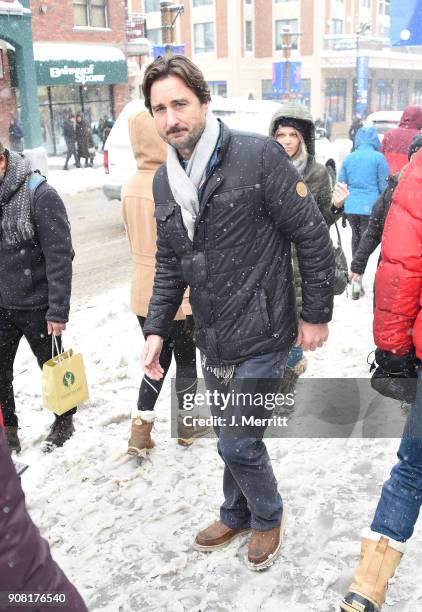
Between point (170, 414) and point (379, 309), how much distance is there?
239cm

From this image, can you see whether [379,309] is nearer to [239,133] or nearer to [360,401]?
[239,133]

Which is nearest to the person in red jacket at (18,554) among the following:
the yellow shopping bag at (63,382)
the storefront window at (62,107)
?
the yellow shopping bag at (63,382)

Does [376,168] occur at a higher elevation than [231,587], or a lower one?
higher

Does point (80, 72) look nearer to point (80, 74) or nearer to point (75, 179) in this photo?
A: point (80, 74)

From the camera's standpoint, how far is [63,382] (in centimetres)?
362

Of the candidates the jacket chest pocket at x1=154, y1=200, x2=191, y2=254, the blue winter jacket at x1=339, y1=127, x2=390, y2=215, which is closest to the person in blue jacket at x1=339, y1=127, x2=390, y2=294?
the blue winter jacket at x1=339, y1=127, x2=390, y2=215

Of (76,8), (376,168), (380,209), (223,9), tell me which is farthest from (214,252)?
(223,9)

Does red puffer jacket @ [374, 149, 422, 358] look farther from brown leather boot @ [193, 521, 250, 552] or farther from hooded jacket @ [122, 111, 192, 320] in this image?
hooded jacket @ [122, 111, 192, 320]

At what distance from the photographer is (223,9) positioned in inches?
2120

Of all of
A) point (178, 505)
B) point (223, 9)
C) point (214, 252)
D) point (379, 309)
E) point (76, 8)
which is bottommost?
point (178, 505)

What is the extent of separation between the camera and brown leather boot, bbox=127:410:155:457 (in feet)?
12.6

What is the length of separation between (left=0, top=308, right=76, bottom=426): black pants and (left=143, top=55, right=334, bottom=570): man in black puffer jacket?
114 cm

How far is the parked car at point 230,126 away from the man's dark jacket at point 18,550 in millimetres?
7945

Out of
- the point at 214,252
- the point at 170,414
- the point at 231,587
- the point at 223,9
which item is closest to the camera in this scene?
the point at 214,252
